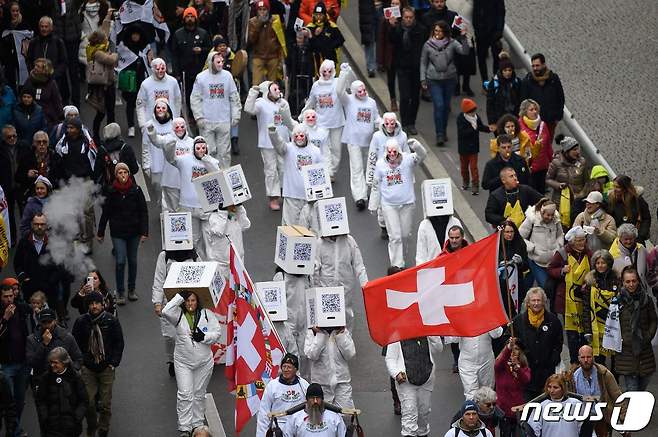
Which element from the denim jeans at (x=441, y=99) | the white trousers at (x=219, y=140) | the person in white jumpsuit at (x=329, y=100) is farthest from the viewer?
the denim jeans at (x=441, y=99)

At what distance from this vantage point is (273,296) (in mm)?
23781

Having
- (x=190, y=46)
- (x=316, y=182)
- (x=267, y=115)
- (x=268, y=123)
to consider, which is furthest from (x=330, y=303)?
(x=190, y=46)

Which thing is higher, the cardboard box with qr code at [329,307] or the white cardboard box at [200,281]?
the white cardboard box at [200,281]

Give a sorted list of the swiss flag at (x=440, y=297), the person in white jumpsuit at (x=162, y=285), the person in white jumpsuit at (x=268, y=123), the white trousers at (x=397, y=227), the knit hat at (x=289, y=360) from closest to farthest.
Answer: the knit hat at (x=289, y=360), the swiss flag at (x=440, y=297), the person in white jumpsuit at (x=162, y=285), the white trousers at (x=397, y=227), the person in white jumpsuit at (x=268, y=123)

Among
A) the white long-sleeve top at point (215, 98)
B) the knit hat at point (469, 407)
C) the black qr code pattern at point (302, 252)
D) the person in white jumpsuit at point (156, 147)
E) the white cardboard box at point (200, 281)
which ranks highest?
the white long-sleeve top at point (215, 98)

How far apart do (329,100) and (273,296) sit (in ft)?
21.1

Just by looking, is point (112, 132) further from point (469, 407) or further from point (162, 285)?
point (469, 407)

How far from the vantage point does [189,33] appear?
30.5 m

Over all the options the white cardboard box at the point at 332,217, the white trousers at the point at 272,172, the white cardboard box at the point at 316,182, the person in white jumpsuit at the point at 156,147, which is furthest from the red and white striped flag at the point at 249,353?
the white trousers at the point at 272,172

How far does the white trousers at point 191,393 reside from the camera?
2325cm

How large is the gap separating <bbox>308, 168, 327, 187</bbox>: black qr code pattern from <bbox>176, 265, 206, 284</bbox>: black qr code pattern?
318 centimetres

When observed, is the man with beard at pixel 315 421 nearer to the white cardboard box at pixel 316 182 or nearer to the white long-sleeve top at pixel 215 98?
the white cardboard box at pixel 316 182

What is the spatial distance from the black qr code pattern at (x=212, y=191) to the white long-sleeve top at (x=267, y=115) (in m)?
3.17

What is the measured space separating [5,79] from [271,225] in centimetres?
457
